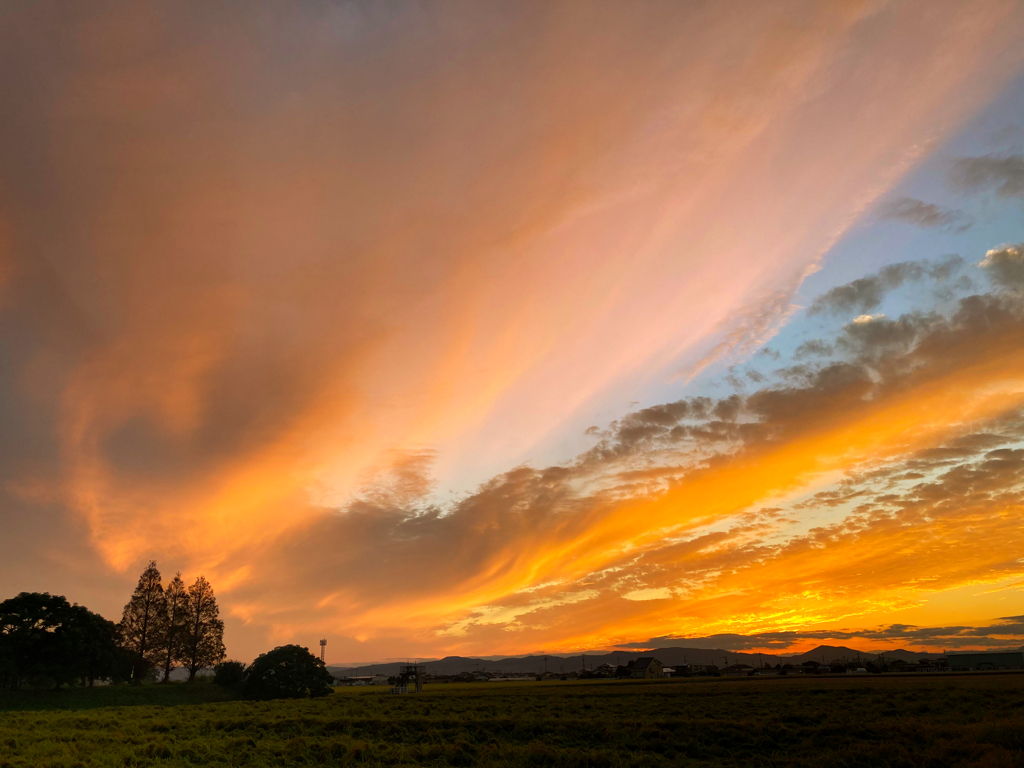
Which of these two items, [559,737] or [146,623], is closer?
[559,737]

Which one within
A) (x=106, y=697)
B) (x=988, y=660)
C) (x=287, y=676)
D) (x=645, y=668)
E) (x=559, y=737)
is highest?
(x=559, y=737)

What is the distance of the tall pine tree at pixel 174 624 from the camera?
84.9 meters

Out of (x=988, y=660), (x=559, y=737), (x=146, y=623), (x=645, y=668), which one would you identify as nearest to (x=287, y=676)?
(x=146, y=623)

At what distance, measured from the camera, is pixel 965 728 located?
28.2m

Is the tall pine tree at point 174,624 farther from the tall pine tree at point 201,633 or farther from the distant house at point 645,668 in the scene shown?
the distant house at point 645,668

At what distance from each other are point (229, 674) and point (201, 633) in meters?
8.90

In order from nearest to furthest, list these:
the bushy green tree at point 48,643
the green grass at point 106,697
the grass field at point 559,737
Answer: the grass field at point 559,737, the green grass at point 106,697, the bushy green tree at point 48,643

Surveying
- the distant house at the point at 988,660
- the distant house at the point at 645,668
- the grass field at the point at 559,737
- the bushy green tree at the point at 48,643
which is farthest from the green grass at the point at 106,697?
the distant house at the point at 988,660

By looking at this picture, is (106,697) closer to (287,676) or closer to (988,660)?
(287,676)

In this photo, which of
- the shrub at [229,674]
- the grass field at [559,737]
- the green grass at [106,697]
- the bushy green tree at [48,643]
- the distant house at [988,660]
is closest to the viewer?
the grass field at [559,737]

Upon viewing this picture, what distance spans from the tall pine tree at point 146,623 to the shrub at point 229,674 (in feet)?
27.4

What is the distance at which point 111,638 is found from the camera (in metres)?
76.4

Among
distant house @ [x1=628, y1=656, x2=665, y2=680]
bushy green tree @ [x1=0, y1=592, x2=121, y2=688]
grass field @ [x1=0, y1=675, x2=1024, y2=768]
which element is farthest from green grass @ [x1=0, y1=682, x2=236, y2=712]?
distant house @ [x1=628, y1=656, x2=665, y2=680]

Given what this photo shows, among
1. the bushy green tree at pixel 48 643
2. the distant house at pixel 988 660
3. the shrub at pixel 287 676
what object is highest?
the bushy green tree at pixel 48 643
